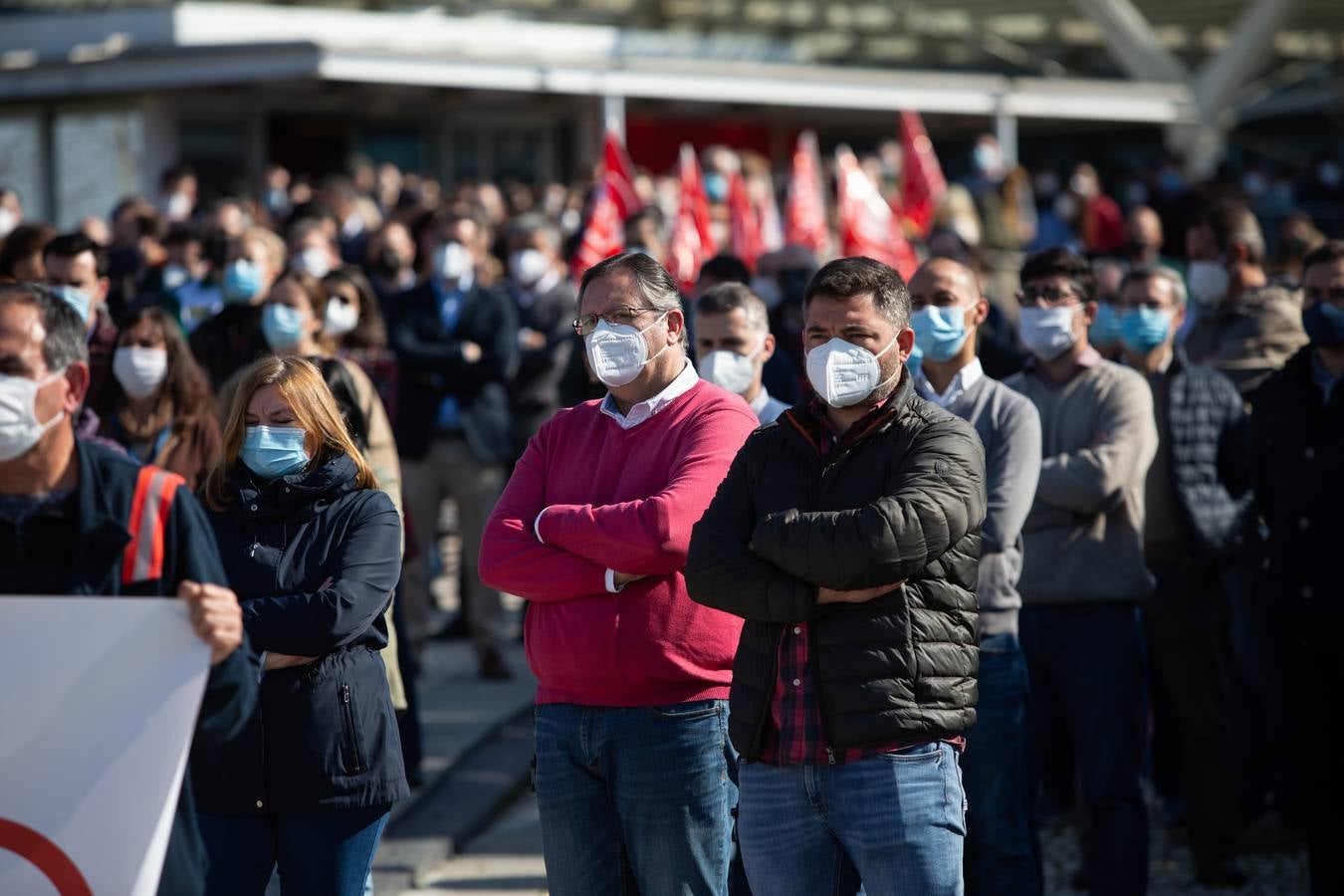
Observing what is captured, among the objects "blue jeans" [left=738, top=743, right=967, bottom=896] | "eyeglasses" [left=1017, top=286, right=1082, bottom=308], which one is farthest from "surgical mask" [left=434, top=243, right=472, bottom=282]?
"blue jeans" [left=738, top=743, right=967, bottom=896]

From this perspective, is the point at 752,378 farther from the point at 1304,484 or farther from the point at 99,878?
the point at 99,878

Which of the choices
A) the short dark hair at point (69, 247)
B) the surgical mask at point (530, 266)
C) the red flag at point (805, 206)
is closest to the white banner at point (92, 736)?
the short dark hair at point (69, 247)

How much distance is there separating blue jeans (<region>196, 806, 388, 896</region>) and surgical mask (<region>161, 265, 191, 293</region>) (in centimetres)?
649

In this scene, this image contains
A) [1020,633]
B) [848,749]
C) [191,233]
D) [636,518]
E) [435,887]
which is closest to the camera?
[848,749]

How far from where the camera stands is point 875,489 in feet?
13.6

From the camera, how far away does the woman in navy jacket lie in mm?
4297

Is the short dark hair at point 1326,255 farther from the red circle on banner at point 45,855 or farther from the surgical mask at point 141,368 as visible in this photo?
the red circle on banner at point 45,855

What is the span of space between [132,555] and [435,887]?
11.9 ft

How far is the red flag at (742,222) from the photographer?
527 inches

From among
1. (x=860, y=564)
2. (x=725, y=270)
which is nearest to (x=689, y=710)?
(x=860, y=564)

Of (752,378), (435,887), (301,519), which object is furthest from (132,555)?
(435,887)

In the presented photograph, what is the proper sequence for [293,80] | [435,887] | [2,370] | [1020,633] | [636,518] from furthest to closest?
[293,80], [435,887], [1020,633], [636,518], [2,370]

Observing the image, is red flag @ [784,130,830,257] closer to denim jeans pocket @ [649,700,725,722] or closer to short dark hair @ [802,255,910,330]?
short dark hair @ [802,255,910,330]

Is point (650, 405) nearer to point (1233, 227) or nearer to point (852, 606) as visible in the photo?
point (852, 606)
